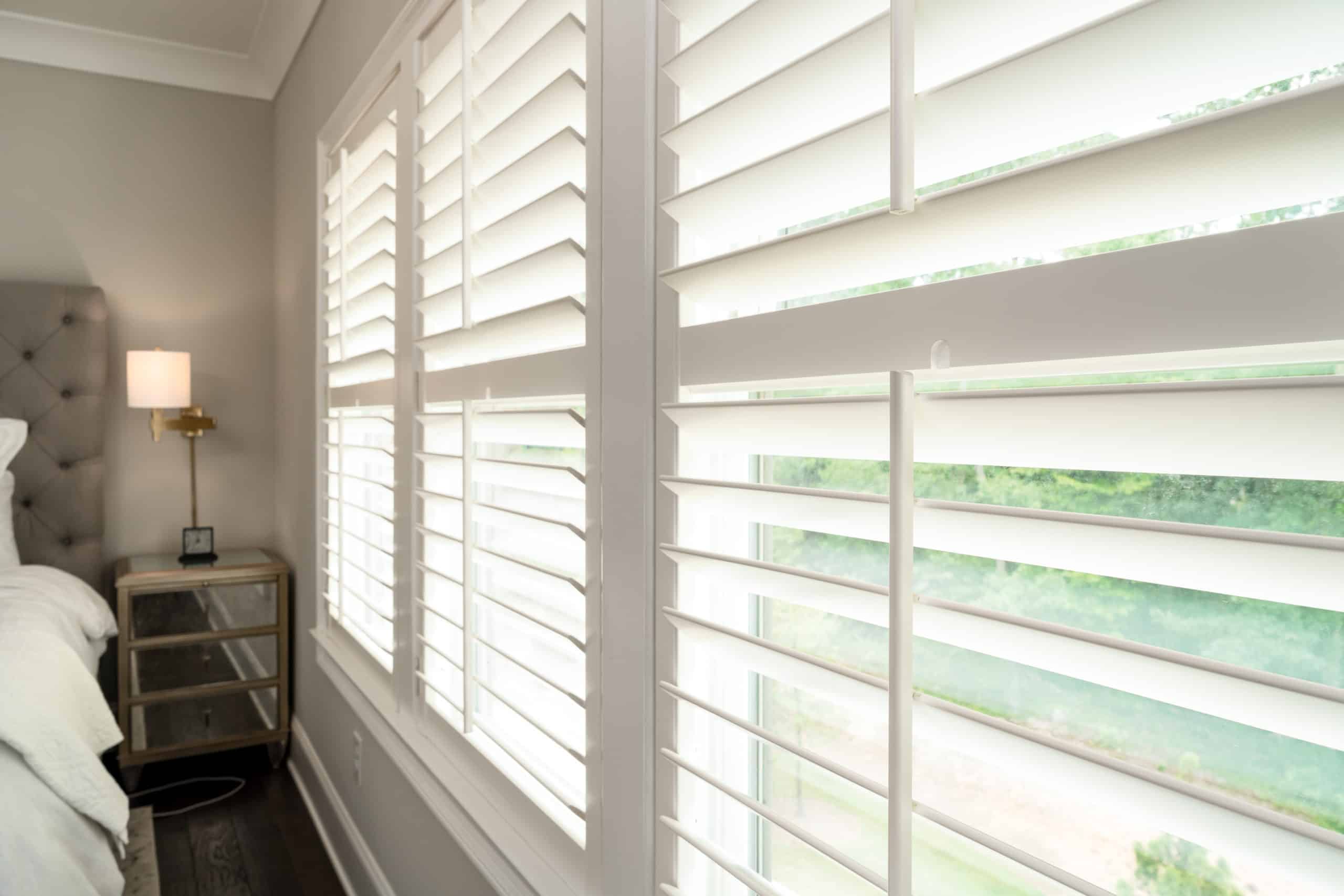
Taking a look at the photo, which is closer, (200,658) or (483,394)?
(483,394)

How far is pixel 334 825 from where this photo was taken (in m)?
2.56

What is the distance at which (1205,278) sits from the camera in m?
0.47

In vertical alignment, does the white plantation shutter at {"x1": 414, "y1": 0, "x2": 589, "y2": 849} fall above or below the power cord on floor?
above

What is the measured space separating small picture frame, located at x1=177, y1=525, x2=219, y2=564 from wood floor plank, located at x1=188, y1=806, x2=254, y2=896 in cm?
90

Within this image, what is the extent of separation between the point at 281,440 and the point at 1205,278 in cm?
355

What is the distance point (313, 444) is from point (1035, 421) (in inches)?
109

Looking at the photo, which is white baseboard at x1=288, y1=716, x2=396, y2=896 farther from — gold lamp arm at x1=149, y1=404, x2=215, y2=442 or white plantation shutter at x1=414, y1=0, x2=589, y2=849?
gold lamp arm at x1=149, y1=404, x2=215, y2=442

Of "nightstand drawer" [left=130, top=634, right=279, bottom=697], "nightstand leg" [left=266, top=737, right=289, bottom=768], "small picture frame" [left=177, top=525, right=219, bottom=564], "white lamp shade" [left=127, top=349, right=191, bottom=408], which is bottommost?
"nightstand leg" [left=266, top=737, right=289, bottom=768]

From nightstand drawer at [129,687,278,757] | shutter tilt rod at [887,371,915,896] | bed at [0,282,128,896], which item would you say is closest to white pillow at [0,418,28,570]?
bed at [0,282,128,896]

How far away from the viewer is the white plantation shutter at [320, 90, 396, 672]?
211cm

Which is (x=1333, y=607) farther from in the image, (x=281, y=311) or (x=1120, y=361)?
(x=281, y=311)

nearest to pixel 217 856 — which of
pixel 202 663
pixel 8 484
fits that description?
pixel 202 663

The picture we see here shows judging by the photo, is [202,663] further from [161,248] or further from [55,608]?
[161,248]

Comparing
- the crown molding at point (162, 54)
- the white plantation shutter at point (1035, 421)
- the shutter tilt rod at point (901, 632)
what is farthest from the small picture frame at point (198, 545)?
the shutter tilt rod at point (901, 632)
